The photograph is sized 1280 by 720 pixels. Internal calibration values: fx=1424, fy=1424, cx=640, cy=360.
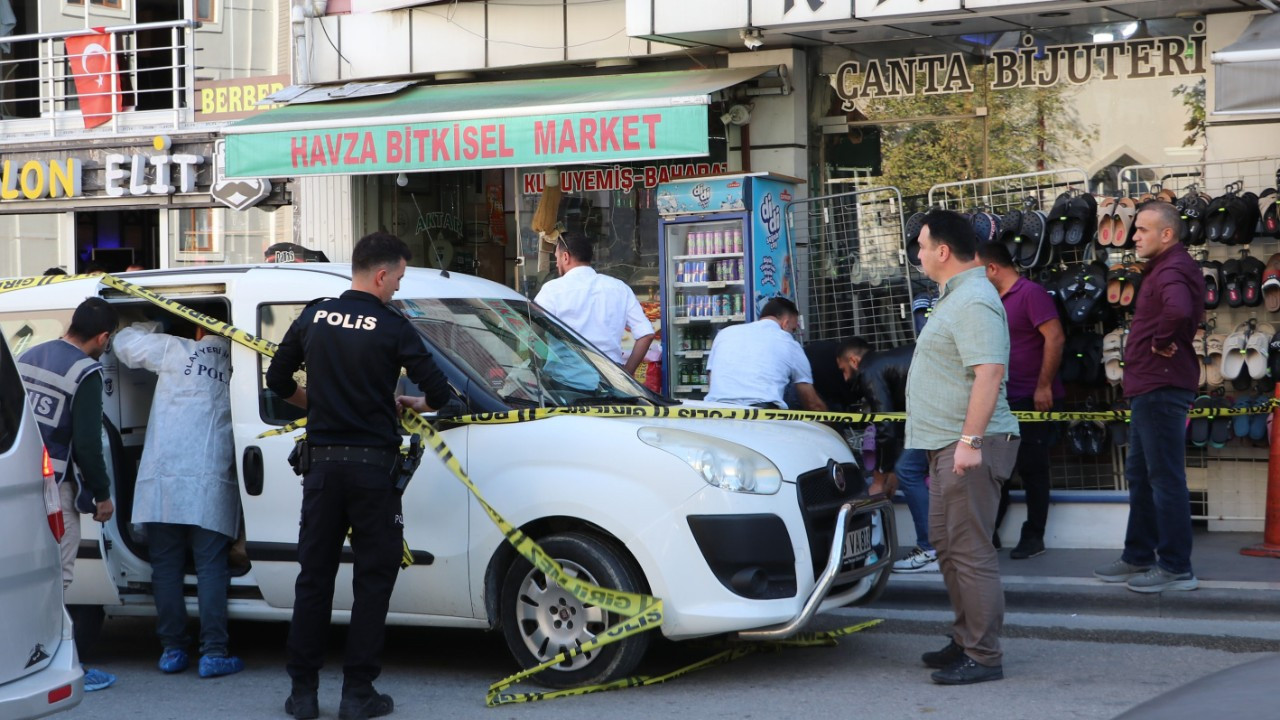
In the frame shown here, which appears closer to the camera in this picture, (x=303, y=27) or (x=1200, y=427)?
(x=1200, y=427)

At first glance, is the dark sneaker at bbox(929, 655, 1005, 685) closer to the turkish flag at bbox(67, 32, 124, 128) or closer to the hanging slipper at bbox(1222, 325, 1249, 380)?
the hanging slipper at bbox(1222, 325, 1249, 380)

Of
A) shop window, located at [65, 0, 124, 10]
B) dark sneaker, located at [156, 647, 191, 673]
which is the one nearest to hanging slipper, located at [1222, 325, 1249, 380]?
dark sneaker, located at [156, 647, 191, 673]

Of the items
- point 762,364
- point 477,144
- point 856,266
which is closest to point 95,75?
point 477,144

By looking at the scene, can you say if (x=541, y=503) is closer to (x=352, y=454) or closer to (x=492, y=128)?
(x=352, y=454)

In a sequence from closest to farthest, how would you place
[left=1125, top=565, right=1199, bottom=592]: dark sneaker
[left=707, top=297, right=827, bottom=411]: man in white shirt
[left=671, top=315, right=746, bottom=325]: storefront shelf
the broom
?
[left=1125, top=565, right=1199, bottom=592]: dark sneaker → [left=707, top=297, right=827, bottom=411]: man in white shirt → [left=671, top=315, right=746, bottom=325]: storefront shelf → the broom

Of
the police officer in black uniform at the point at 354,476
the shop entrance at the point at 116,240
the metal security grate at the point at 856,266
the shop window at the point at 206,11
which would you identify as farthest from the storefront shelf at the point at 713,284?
the shop window at the point at 206,11

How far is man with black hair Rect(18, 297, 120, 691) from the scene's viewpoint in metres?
5.94

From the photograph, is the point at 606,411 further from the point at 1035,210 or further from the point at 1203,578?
the point at 1035,210

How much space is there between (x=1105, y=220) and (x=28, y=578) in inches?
277

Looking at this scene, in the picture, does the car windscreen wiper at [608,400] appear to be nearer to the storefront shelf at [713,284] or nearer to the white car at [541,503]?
the white car at [541,503]

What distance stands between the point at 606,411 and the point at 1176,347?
9.83ft

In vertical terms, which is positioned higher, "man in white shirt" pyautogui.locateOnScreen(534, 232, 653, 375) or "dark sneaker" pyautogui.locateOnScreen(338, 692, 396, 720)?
"man in white shirt" pyautogui.locateOnScreen(534, 232, 653, 375)

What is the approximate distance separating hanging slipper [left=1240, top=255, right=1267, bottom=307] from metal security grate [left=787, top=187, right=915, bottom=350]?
216 centimetres

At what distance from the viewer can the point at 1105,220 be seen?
916 cm
